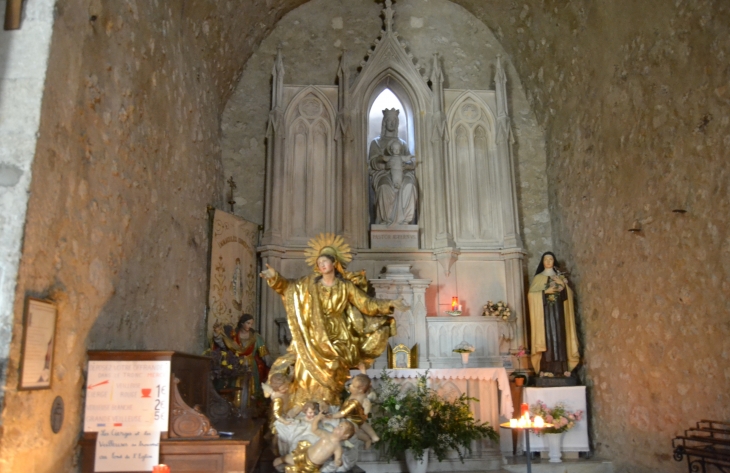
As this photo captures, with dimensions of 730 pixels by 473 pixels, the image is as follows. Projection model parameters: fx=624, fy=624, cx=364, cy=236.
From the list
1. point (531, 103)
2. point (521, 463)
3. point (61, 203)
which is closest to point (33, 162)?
point (61, 203)

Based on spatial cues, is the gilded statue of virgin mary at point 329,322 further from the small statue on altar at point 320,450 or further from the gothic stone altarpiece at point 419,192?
the gothic stone altarpiece at point 419,192

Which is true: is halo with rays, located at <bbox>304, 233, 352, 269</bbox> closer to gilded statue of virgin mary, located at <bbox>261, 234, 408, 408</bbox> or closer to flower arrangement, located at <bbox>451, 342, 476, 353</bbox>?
gilded statue of virgin mary, located at <bbox>261, 234, 408, 408</bbox>

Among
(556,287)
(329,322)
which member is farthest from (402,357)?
(329,322)

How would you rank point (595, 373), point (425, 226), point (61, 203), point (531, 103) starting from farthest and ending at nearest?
point (531, 103), point (425, 226), point (595, 373), point (61, 203)

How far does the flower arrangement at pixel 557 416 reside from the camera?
8.12 meters

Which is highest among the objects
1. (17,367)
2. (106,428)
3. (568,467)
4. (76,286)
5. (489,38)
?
(489,38)

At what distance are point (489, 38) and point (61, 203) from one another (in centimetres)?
913

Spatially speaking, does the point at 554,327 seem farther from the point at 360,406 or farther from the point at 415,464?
the point at 360,406

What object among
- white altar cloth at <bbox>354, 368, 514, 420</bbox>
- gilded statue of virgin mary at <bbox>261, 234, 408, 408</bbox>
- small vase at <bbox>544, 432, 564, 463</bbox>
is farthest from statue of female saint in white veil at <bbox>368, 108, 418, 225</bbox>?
small vase at <bbox>544, 432, 564, 463</bbox>

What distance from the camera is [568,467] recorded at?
7.90 m

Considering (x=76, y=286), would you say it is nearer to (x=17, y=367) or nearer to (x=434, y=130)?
(x=17, y=367)

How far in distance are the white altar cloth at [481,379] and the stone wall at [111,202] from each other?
2.75 m

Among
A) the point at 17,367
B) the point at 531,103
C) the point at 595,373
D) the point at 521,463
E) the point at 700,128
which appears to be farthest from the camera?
the point at 531,103

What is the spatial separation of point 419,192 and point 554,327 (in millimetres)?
3133
